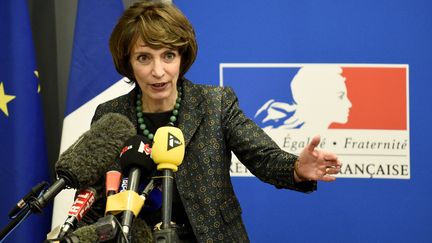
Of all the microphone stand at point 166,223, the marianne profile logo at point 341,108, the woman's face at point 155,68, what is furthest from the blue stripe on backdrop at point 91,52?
the microphone stand at point 166,223

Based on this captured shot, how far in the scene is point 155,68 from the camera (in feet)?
5.87

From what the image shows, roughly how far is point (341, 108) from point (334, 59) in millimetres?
240

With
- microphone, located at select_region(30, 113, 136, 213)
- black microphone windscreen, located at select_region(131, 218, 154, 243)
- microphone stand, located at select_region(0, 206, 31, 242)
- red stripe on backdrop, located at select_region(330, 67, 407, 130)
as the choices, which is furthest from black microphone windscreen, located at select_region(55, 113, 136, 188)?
red stripe on backdrop, located at select_region(330, 67, 407, 130)

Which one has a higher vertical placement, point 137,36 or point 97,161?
point 137,36


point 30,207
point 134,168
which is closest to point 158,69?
point 134,168

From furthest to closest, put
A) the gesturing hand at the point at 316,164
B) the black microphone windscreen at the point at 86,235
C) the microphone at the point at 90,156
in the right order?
the gesturing hand at the point at 316,164 → the microphone at the point at 90,156 → the black microphone windscreen at the point at 86,235

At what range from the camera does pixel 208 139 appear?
193cm

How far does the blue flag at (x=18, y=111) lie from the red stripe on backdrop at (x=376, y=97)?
1490 mm

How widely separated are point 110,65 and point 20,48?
447 millimetres

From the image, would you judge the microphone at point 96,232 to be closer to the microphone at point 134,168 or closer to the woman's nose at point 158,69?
the microphone at point 134,168

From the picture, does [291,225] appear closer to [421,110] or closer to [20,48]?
[421,110]

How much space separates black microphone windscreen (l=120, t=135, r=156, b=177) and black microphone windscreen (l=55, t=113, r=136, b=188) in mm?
38

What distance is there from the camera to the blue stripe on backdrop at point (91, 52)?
291 cm

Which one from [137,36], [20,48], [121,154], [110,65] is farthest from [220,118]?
[20,48]
